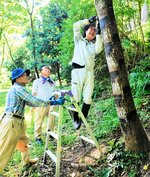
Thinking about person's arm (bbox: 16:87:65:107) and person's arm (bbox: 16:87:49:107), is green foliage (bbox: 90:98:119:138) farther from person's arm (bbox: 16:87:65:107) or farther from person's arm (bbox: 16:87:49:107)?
person's arm (bbox: 16:87:49:107)

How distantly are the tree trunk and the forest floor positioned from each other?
0.97 ft

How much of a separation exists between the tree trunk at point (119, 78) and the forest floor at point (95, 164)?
297mm

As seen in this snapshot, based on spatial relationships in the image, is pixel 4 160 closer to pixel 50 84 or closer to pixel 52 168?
pixel 52 168

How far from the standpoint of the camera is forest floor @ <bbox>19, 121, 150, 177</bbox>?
407cm

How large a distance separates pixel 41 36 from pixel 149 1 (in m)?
9.13

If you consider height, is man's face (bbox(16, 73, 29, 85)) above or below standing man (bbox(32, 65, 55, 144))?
above

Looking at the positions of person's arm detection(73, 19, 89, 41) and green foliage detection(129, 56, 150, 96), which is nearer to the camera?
person's arm detection(73, 19, 89, 41)

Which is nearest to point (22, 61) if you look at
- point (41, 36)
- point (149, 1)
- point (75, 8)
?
point (41, 36)

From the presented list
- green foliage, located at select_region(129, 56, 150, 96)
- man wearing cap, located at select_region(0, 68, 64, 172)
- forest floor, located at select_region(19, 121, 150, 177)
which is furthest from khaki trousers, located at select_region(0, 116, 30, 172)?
green foliage, located at select_region(129, 56, 150, 96)

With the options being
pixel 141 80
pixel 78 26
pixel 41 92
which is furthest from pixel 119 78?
pixel 41 92

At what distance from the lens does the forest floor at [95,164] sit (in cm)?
407

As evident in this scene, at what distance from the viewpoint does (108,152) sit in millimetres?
4992

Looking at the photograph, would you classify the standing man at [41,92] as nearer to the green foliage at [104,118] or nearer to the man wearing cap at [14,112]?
the green foliage at [104,118]

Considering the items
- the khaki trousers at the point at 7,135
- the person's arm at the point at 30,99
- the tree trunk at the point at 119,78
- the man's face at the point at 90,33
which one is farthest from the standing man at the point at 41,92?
the tree trunk at the point at 119,78
